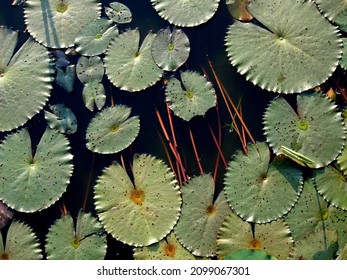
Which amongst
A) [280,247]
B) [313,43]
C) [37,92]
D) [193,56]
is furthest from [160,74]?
[280,247]

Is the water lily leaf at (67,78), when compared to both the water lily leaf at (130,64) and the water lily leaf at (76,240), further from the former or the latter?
the water lily leaf at (76,240)

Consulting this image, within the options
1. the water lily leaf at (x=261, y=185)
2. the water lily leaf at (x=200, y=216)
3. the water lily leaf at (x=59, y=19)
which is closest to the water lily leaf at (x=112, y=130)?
the water lily leaf at (x=200, y=216)

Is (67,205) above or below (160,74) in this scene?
below

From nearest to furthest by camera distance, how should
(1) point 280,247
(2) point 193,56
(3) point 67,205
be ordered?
(1) point 280,247
(3) point 67,205
(2) point 193,56

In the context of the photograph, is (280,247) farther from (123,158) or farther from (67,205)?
(67,205)

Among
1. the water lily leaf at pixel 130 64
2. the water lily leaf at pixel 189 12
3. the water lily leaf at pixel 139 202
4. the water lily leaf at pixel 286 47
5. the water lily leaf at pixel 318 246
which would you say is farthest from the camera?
the water lily leaf at pixel 189 12

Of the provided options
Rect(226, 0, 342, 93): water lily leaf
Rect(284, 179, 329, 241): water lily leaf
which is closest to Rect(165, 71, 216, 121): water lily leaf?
Rect(226, 0, 342, 93): water lily leaf

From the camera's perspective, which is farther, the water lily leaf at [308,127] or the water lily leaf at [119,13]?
the water lily leaf at [119,13]
